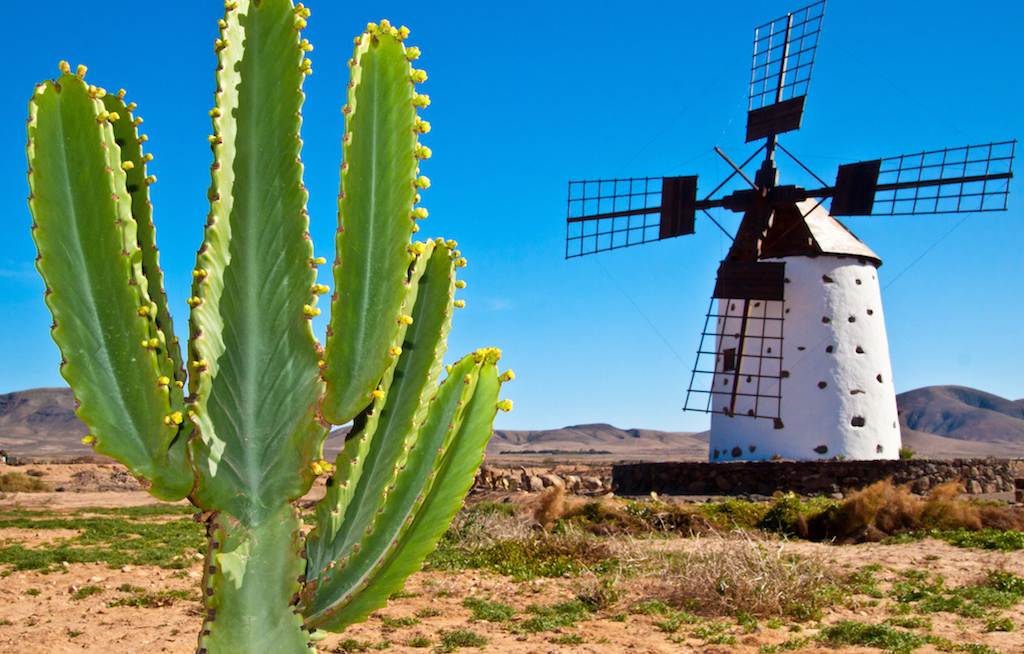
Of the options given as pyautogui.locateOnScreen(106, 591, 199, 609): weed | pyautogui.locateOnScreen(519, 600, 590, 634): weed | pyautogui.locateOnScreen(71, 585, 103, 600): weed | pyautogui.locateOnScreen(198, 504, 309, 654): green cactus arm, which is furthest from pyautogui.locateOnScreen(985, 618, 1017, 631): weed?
pyautogui.locateOnScreen(71, 585, 103, 600): weed

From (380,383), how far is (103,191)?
120 centimetres

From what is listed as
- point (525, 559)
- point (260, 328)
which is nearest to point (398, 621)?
point (525, 559)

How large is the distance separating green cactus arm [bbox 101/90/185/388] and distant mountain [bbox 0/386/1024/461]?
90.3 metres

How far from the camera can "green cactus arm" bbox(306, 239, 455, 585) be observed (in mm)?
2887

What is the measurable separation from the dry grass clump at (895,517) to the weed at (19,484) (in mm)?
27130

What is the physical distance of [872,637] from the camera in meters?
6.69

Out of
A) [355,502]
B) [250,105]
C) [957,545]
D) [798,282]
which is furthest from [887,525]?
[250,105]

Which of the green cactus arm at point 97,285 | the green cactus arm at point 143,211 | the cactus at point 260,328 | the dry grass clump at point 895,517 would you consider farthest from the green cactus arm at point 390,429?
the dry grass clump at point 895,517

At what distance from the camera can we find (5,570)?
10.4 m

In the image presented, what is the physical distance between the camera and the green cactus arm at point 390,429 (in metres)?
2.89

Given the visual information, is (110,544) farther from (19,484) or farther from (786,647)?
(19,484)

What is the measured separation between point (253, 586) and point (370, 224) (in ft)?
4.62

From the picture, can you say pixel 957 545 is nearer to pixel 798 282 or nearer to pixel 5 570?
pixel 798 282

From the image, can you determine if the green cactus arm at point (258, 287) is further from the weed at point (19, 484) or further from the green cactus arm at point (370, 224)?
the weed at point (19, 484)
